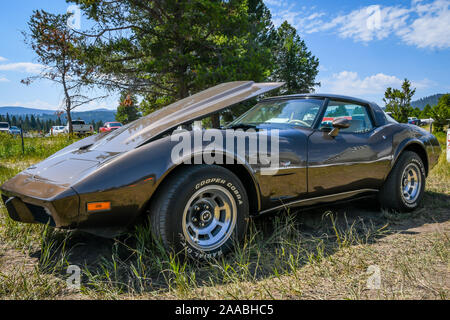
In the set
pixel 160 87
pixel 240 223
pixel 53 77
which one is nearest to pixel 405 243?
pixel 240 223

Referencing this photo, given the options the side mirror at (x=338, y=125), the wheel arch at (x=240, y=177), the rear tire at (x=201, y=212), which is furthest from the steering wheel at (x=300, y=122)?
the rear tire at (x=201, y=212)

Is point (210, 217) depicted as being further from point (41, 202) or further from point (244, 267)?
point (41, 202)

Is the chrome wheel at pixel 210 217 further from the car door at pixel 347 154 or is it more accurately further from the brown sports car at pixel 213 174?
the car door at pixel 347 154

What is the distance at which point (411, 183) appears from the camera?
3.82 metres

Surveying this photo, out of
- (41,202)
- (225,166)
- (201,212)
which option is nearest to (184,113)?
(225,166)

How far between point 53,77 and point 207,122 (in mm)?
13371

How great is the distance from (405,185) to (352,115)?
1.07 m

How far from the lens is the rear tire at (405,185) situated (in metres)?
3.48

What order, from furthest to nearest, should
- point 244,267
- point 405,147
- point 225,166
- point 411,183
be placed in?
point 411,183
point 405,147
point 225,166
point 244,267

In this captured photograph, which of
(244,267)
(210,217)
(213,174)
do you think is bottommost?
(244,267)

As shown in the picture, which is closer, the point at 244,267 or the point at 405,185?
the point at 244,267

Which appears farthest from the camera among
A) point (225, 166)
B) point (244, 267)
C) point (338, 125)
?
point (338, 125)

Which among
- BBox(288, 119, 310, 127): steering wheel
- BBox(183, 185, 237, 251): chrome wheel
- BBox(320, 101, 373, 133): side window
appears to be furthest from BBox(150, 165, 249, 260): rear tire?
BBox(320, 101, 373, 133): side window

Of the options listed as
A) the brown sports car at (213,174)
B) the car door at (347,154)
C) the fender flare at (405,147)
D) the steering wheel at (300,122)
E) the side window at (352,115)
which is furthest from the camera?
the fender flare at (405,147)
